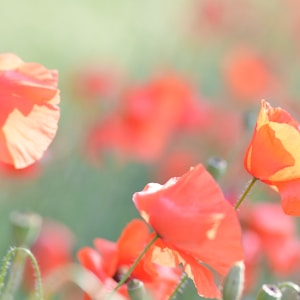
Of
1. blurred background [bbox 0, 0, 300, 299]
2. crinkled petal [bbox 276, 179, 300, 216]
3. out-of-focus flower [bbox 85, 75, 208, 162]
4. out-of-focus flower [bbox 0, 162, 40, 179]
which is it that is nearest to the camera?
crinkled petal [bbox 276, 179, 300, 216]

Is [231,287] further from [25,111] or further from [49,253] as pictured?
[49,253]

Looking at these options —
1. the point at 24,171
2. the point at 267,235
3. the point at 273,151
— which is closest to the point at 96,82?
the point at 24,171

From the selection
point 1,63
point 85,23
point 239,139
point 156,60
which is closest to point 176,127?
point 239,139

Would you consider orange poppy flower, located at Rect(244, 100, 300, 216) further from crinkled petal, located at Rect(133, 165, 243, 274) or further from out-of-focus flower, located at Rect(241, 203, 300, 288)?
out-of-focus flower, located at Rect(241, 203, 300, 288)

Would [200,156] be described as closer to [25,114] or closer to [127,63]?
[127,63]

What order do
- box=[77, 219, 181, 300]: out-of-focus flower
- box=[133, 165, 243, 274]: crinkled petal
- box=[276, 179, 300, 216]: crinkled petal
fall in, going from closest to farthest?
box=[133, 165, 243, 274]: crinkled petal → box=[276, 179, 300, 216]: crinkled petal → box=[77, 219, 181, 300]: out-of-focus flower

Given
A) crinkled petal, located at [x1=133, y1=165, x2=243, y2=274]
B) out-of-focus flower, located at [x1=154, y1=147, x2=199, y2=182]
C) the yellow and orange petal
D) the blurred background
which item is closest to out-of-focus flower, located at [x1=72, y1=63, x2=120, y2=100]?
the blurred background

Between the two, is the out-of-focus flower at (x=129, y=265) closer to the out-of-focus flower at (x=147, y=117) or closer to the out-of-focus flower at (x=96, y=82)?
the out-of-focus flower at (x=147, y=117)

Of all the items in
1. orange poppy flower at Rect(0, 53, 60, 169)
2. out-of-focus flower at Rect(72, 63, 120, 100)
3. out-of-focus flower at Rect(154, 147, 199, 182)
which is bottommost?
out-of-focus flower at Rect(154, 147, 199, 182)

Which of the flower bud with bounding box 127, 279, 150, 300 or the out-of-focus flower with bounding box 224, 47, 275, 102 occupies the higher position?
the flower bud with bounding box 127, 279, 150, 300
